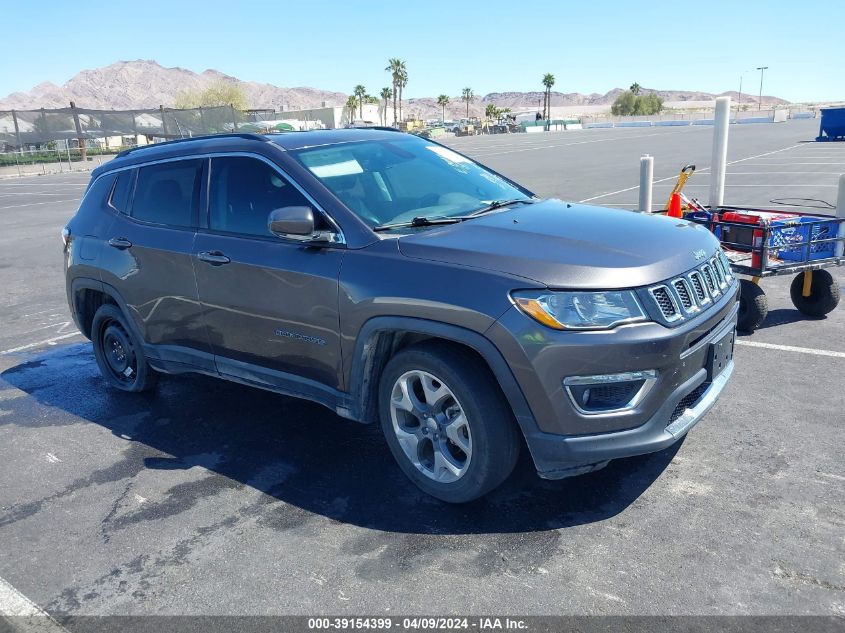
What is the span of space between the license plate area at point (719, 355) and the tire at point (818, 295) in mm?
3253

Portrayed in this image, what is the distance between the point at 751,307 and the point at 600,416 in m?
3.58

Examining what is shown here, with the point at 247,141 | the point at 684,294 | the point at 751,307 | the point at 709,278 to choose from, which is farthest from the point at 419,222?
the point at 751,307

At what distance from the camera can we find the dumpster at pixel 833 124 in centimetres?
3822

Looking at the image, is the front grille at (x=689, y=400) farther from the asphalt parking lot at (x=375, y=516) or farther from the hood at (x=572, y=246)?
the hood at (x=572, y=246)

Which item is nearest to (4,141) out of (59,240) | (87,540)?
(59,240)

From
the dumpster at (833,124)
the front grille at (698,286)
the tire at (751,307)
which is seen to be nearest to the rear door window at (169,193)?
the front grille at (698,286)

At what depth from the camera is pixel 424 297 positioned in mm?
3498

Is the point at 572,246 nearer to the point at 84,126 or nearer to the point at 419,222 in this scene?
the point at 419,222

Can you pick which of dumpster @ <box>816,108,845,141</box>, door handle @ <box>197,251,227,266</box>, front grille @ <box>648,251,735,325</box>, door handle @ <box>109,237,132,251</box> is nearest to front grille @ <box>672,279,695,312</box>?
front grille @ <box>648,251,735,325</box>

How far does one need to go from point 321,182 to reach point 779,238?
408 centimetres

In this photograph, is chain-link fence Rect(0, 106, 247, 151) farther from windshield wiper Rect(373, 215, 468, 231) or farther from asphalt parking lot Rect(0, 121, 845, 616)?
windshield wiper Rect(373, 215, 468, 231)

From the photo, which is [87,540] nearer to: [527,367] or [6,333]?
[527,367]

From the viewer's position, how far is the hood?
3.30 meters

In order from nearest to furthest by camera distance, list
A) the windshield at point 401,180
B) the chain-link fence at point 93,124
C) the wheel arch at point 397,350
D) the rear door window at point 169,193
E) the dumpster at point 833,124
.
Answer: the wheel arch at point 397,350
the windshield at point 401,180
the rear door window at point 169,193
the chain-link fence at point 93,124
the dumpster at point 833,124
